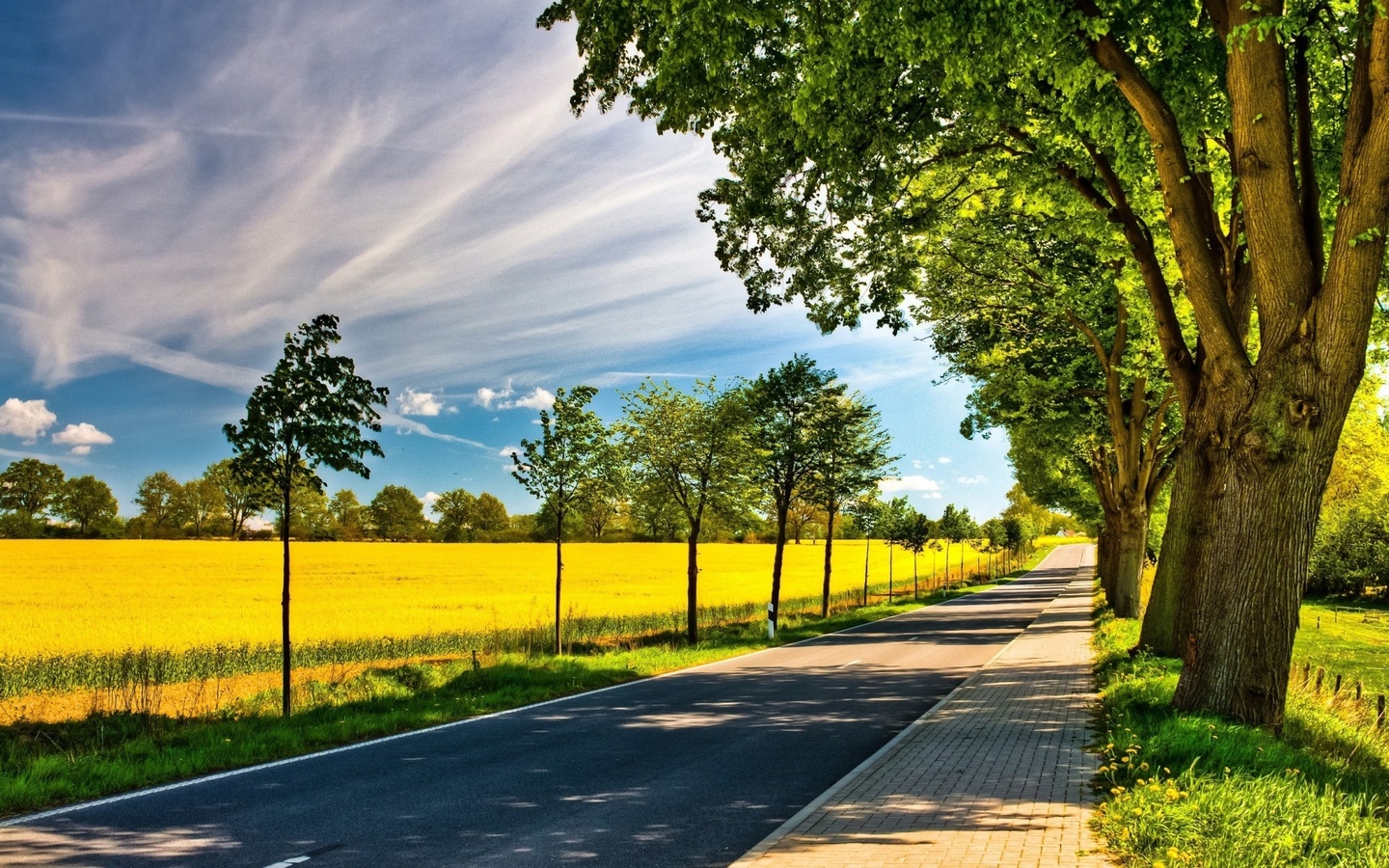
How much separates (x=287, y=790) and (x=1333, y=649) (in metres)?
29.2

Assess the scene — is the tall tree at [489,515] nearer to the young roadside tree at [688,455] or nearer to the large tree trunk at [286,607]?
the young roadside tree at [688,455]

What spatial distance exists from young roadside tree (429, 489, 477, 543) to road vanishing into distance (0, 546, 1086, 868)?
343 feet

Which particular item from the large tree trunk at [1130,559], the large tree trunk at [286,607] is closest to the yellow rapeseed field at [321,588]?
the large tree trunk at [286,607]

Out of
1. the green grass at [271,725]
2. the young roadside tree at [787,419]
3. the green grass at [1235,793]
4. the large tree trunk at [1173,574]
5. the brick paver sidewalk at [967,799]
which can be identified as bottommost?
the green grass at [271,725]

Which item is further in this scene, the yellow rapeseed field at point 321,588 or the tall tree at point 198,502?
the tall tree at point 198,502

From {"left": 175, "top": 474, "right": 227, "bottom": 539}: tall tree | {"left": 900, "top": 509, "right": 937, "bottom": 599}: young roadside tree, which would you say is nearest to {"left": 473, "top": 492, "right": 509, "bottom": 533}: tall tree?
{"left": 175, "top": 474, "right": 227, "bottom": 539}: tall tree

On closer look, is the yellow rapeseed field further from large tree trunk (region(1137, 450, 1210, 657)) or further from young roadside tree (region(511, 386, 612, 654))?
large tree trunk (region(1137, 450, 1210, 657))

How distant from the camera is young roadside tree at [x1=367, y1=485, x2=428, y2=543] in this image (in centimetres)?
10781

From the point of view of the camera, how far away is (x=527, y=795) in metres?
7.57

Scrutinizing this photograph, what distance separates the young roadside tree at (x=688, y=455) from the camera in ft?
84.0

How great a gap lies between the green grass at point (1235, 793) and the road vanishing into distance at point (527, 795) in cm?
264

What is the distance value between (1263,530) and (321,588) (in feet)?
132

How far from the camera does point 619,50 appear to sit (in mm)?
9664

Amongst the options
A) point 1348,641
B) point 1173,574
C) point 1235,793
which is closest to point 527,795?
point 1235,793
